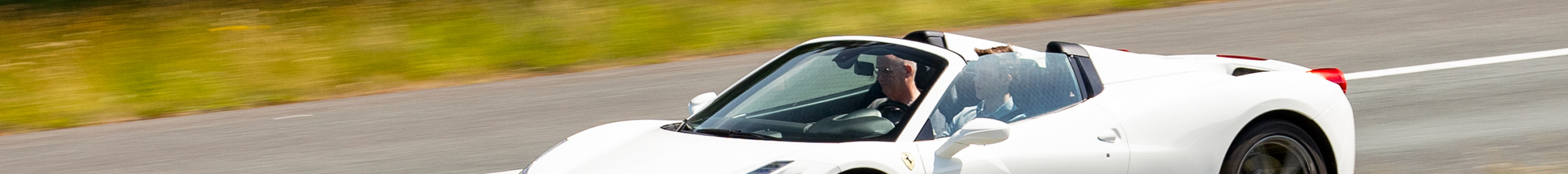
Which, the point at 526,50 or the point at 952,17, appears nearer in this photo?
the point at 526,50

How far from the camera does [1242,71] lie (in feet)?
16.4

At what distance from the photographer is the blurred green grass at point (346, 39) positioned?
9578 millimetres

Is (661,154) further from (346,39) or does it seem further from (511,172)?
(346,39)

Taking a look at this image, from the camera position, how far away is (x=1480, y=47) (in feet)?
30.7

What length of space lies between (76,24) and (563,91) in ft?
18.0

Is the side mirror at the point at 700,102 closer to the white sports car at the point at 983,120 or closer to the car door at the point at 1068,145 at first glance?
the white sports car at the point at 983,120

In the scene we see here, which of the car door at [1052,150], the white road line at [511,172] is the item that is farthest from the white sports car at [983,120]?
the white road line at [511,172]

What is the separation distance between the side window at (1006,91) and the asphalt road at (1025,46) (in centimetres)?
213

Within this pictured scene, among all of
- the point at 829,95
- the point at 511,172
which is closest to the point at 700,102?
the point at 829,95

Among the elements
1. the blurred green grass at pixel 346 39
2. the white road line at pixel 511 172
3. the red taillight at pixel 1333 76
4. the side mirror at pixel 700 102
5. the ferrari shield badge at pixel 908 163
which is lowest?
the ferrari shield badge at pixel 908 163

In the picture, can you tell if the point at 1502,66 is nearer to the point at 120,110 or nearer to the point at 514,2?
the point at 514,2

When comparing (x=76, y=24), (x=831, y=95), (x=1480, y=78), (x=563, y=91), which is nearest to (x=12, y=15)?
(x=76, y=24)

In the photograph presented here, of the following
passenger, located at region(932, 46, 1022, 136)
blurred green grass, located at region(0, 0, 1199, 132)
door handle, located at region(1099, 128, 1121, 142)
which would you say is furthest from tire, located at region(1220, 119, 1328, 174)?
blurred green grass, located at region(0, 0, 1199, 132)

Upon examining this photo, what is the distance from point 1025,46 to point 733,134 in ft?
21.5
